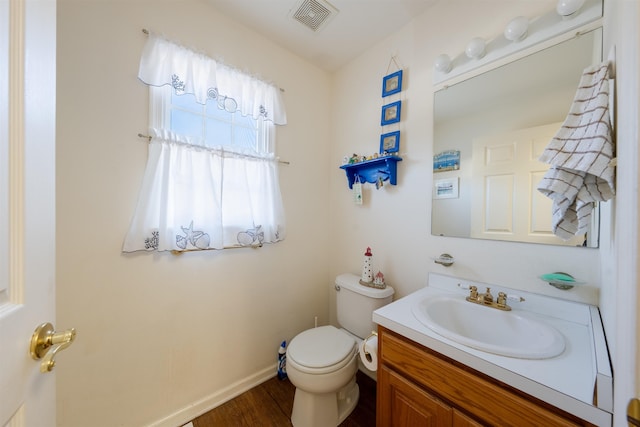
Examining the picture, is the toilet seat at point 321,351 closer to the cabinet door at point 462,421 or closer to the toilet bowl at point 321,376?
the toilet bowl at point 321,376

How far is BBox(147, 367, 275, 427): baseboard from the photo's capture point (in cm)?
125

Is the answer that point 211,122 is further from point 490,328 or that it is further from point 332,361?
point 490,328

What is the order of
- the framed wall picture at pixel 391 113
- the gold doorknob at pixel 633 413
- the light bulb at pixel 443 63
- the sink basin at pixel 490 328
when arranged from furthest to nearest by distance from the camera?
the framed wall picture at pixel 391 113
the light bulb at pixel 443 63
the sink basin at pixel 490 328
the gold doorknob at pixel 633 413

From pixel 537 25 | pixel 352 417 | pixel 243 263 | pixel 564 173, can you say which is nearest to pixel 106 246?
pixel 243 263

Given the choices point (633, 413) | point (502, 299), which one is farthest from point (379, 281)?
point (633, 413)

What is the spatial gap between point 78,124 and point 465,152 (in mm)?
1886

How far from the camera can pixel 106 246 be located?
1070mm

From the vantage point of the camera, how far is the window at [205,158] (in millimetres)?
1155

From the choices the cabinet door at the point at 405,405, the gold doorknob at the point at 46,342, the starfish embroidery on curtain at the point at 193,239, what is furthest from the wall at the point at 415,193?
the gold doorknob at the point at 46,342

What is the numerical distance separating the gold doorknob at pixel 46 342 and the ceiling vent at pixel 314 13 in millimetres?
1756

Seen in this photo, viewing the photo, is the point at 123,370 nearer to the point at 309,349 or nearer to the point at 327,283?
the point at 309,349

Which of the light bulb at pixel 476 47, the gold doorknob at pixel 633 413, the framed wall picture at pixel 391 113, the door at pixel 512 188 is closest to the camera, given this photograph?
the gold doorknob at pixel 633 413

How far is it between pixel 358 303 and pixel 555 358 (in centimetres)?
92

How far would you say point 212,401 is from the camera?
4.52 ft
